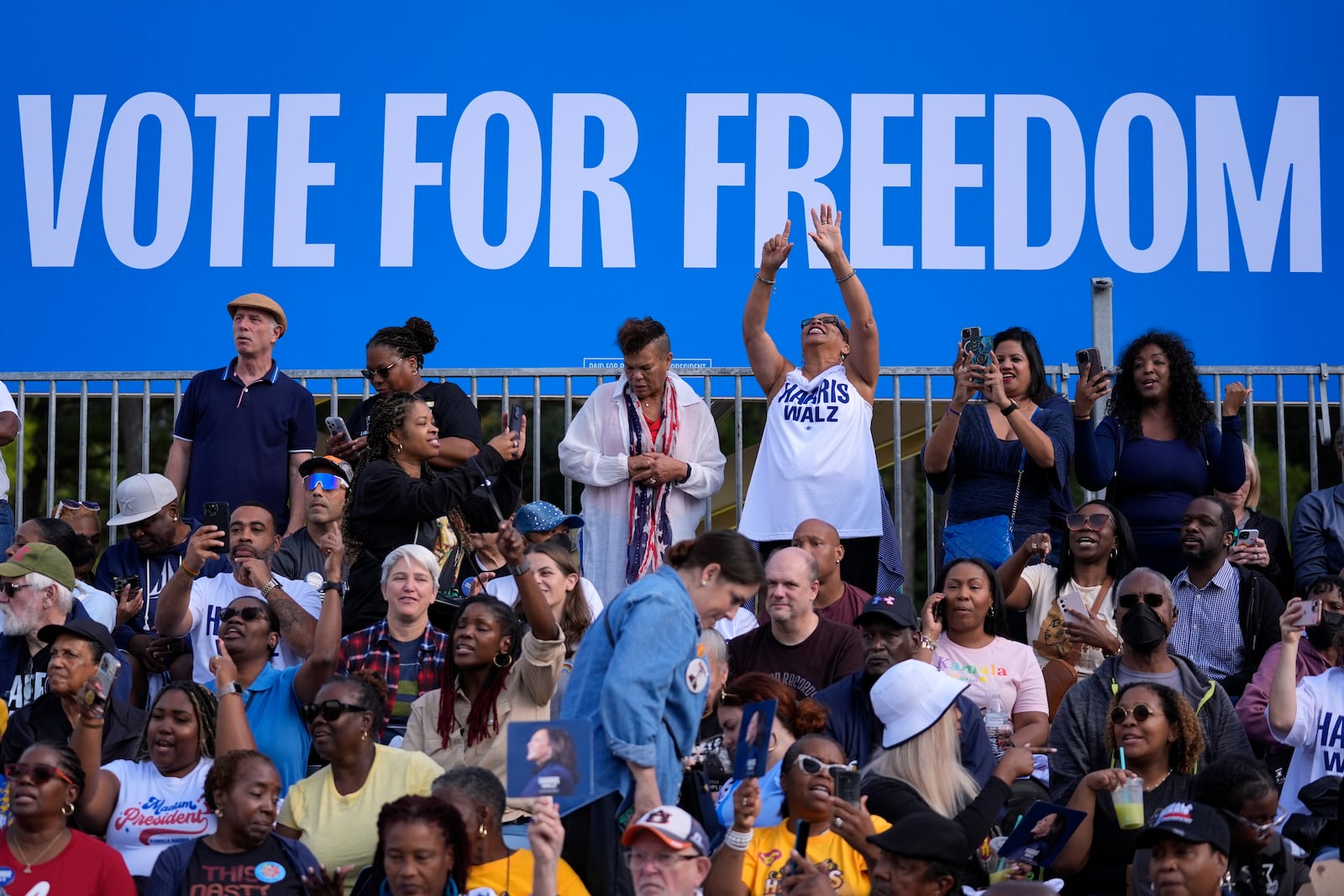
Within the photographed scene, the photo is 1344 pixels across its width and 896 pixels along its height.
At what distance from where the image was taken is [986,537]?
8.88 meters

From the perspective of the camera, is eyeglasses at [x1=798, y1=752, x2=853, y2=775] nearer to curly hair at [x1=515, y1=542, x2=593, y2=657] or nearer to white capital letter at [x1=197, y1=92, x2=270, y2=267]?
curly hair at [x1=515, y1=542, x2=593, y2=657]

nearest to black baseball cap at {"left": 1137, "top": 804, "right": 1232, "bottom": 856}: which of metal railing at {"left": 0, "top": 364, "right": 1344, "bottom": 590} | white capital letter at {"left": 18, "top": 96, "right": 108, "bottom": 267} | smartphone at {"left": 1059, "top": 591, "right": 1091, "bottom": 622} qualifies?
smartphone at {"left": 1059, "top": 591, "right": 1091, "bottom": 622}

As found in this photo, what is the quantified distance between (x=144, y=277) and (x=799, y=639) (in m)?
5.58

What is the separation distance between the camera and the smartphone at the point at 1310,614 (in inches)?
284

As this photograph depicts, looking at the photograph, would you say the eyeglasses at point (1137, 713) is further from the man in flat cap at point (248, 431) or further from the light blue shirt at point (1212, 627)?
the man in flat cap at point (248, 431)

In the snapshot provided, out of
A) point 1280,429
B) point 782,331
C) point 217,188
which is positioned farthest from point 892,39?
point 217,188

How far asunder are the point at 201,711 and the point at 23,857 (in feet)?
2.91

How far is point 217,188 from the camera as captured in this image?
11.7 meters

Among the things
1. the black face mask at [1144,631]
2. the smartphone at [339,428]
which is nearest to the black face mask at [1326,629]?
the black face mask at [1144,631]

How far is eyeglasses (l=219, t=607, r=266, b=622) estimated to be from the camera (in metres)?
7.77

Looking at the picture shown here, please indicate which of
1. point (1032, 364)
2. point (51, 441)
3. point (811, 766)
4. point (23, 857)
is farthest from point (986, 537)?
point (51, 441)

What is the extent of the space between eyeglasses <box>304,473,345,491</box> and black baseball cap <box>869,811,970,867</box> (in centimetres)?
373

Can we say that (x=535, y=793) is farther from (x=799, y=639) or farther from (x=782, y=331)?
(x=782, y=331)

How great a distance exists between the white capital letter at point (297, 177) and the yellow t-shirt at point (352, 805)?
5250 mm
